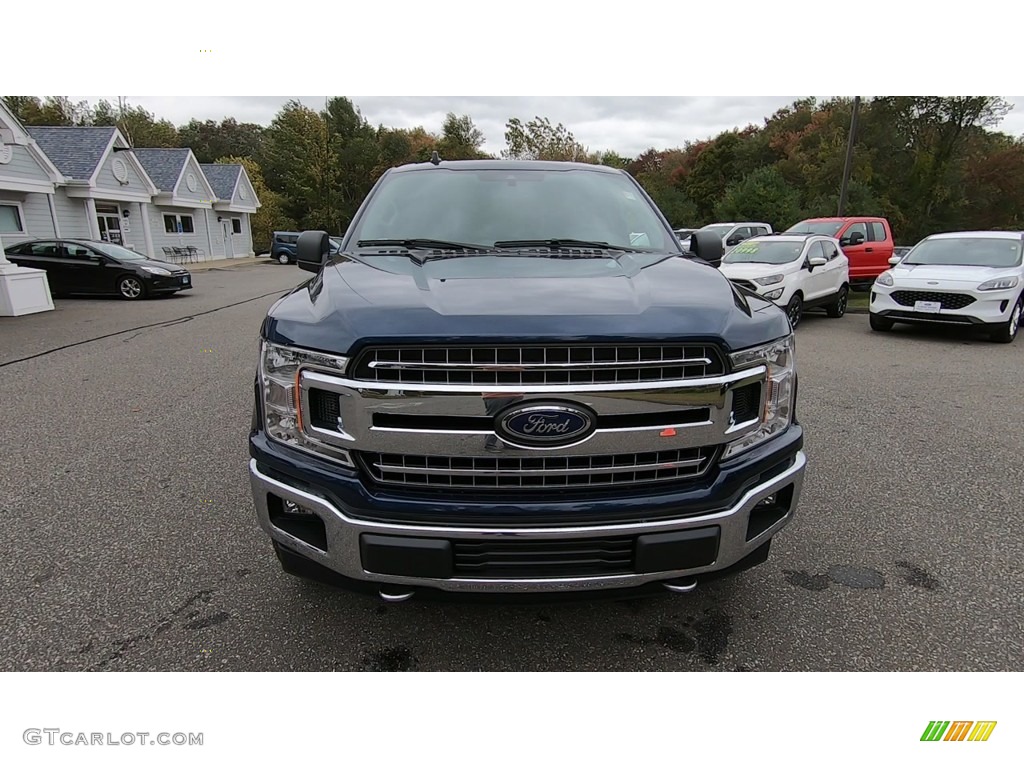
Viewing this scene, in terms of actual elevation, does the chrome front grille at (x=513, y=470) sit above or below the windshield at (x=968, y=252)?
below

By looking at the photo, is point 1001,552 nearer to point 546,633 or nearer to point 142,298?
point 546,633

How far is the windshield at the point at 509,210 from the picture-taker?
10.0 ft

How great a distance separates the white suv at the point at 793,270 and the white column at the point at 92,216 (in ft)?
81.7

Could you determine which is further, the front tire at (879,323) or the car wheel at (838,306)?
the car wheel at (838,306)

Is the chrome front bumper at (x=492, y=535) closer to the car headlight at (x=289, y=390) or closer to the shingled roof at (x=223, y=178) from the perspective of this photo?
the car headlight at (x=289, y=390)

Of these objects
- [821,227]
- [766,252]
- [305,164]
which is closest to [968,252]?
[766,252]

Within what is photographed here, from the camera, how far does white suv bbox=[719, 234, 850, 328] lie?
9961 mm

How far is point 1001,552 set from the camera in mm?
3074

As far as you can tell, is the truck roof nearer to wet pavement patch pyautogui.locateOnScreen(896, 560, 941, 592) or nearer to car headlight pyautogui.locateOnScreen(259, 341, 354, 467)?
car headlight pyautogui.locateOnScreen(259, 341, 354, 467)

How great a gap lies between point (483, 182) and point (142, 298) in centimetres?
1552

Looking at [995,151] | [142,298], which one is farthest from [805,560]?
[995,151]

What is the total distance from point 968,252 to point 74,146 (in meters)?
30.4

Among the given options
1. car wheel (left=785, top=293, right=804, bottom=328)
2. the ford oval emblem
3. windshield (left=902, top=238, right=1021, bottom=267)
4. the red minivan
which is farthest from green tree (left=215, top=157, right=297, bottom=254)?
the ford oval emblem
